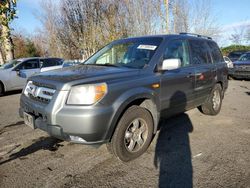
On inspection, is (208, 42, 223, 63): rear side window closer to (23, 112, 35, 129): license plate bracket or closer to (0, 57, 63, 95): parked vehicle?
(23, 112, 35, 129): license plate bracket

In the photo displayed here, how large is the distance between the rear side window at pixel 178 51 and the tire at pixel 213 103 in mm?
1423

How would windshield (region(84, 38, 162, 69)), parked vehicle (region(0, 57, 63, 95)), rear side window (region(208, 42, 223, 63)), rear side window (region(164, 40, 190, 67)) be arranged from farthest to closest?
parked vehicle (region(0, 57, 63, 95)), rear side window (region(208, 42, 223, 63)), rear side window (region(164, 40, 190, 67)), windshield (region(84, 38, 162, 69))

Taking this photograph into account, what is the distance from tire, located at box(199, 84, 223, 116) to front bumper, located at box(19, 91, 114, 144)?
3345 mm

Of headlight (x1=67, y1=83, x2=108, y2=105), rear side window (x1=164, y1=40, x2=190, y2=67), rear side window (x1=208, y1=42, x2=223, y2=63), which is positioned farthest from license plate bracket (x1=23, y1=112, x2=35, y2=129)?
rear side window (x1=208, y1=42, x2=223, y2=63)

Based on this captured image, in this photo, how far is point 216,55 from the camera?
6.01m

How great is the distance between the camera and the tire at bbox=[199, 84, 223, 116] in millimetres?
5727

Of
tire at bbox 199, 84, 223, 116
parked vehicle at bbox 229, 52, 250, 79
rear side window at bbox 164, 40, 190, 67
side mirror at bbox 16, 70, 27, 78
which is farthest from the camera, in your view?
parked vehicle at bbox 229, 52, 250, 79

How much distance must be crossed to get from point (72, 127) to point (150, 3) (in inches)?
685

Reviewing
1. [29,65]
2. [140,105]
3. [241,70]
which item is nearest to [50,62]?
[29,65]

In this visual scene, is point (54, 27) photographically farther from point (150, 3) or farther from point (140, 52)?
point (140, 52)

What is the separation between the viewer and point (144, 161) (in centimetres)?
361

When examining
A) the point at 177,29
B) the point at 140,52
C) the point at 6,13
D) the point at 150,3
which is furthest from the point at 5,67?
the point at 177,29

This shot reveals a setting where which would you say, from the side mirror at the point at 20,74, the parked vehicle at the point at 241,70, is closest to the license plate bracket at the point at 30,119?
the side mirror at the point at 20,74

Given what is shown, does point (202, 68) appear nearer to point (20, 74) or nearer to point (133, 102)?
point (133, 102)
